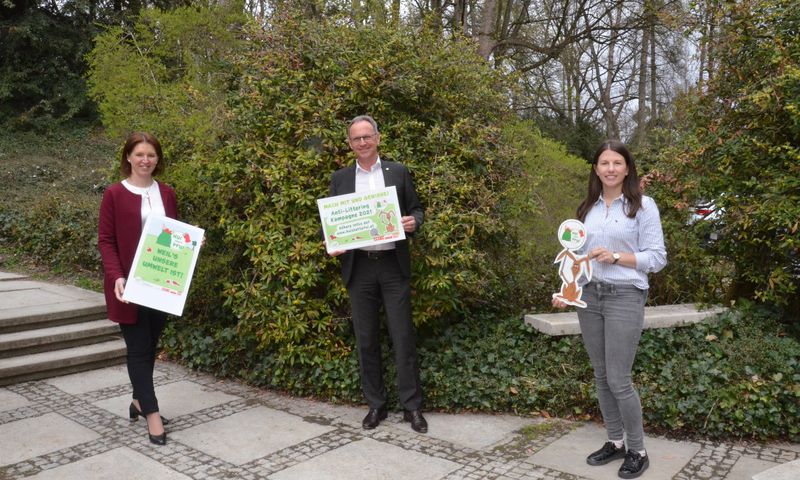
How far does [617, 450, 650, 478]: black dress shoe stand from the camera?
3.51m

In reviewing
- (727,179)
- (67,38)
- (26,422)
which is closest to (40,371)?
(26,422)

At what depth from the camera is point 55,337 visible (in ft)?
19.5

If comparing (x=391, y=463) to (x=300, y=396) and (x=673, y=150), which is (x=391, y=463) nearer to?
(x=300, y=396)

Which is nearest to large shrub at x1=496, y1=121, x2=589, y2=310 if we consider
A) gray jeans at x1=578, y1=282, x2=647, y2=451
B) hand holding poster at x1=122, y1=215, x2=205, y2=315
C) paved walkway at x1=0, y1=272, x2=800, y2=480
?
paved walkway at x1=0, y1=272, x2=800, y2=480

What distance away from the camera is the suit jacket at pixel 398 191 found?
13.9 ft

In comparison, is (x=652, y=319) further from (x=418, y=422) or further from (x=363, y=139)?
(x=363, y=139)

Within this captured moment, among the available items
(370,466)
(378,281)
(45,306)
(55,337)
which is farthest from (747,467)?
(45,306)

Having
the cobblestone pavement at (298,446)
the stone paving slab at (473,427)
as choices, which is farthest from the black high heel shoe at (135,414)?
the stone paving slab at (473,427)

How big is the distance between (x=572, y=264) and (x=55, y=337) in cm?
476

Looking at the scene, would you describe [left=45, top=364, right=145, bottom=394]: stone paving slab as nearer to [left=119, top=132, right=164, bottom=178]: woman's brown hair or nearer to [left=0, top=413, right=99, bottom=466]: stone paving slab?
[left=0, top=413, right=99, bottom=466]: stone paving slab

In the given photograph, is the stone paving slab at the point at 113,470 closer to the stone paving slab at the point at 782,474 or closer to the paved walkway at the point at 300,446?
the paved walkway at the point at 300,446

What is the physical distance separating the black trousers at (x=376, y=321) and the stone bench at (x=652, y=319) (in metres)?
1.08

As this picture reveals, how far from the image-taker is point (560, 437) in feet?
13.6

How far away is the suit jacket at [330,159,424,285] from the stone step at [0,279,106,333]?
3549 mm
